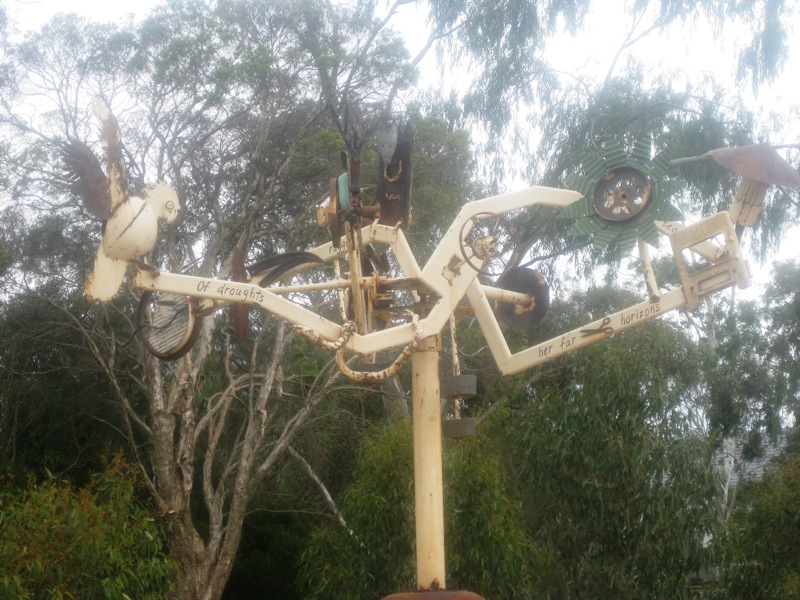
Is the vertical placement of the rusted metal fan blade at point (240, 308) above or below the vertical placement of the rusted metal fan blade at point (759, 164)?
below

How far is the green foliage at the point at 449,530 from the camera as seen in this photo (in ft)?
26.2

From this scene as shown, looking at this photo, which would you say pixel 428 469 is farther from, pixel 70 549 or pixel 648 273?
pixel 70 549

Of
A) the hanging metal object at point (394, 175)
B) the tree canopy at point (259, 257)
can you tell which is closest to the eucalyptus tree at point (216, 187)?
the tree canopy at point (259, 257)

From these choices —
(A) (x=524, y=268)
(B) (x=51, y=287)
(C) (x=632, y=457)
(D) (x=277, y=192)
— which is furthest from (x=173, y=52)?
(A) (x=524, y=268)

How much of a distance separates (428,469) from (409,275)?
0.93m

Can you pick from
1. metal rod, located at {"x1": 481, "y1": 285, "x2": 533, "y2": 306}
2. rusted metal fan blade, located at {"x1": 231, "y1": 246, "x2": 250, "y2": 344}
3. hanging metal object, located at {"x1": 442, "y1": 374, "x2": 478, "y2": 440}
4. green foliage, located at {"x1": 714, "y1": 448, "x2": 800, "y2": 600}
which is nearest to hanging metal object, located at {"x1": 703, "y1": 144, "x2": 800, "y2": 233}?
metal rod, located at {"x1": 481, "y1": 285, "x2": 533, "y2": 306}

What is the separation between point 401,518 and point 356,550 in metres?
0.58

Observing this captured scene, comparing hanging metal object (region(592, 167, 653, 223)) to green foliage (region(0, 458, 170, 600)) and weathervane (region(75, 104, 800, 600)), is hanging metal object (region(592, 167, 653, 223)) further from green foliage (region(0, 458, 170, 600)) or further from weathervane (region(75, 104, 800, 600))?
green foliage (region(0, 458, 170, 600))

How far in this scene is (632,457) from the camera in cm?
779

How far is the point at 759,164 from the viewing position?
4227mm

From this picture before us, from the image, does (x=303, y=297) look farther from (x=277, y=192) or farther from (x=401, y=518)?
(x=401, y=518)

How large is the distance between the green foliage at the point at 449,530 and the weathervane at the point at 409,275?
3.58 m

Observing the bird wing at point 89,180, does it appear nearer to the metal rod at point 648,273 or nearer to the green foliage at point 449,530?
the metal rod at point 648,273

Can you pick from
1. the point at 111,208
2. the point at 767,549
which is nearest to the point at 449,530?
the point at 767,549
